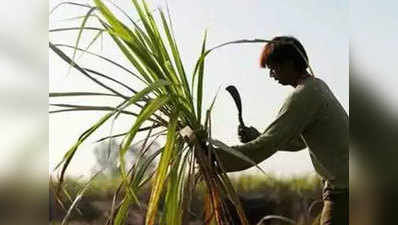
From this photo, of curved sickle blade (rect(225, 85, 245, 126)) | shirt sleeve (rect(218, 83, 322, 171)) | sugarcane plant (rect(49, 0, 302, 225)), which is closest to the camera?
sugarcane plant (rect(49, 0, 302, 225))

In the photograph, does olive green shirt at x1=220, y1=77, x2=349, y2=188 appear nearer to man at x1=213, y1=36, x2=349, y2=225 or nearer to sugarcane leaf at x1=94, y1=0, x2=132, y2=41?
man at x1=213, y1=36, x2=349, y2=225

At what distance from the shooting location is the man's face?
151 centimetres

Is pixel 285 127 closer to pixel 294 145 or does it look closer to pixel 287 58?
pixel 294 145

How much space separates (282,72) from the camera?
4.99ft

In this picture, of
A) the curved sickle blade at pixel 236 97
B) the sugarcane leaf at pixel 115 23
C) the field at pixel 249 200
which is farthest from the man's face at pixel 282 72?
the sugarcane leaf at pixel 115 23

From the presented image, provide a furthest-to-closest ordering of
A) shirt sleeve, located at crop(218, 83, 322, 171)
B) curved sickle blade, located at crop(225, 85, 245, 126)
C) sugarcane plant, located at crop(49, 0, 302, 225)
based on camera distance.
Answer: curved sickle blade, located at crop(225, 85, 245, 126) → shirt sleeve, located at crop(218, 83, 322, 171) → sugarcane plant, located at crop(49, 0, 302, 225)

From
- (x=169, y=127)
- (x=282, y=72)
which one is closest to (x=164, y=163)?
(x=169, y=127)

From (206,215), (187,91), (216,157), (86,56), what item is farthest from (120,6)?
(206,215)

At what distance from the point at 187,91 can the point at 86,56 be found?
0.30m

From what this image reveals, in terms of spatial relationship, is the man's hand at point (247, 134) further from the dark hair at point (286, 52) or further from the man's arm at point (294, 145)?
the dark hair at point (286, 52)

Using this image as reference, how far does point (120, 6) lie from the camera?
4.93ft

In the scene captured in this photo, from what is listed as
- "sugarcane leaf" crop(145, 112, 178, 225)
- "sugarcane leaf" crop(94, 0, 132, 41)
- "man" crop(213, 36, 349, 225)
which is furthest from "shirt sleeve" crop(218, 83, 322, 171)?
"sugarcane leaf" crop(94, 0, 132, 41)

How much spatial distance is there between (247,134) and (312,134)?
0.16 metres
